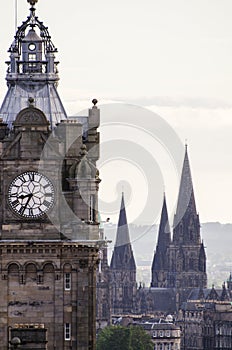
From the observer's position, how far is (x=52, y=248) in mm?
62125

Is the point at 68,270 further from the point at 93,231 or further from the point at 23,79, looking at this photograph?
the point at 23,79

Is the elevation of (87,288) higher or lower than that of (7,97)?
lower

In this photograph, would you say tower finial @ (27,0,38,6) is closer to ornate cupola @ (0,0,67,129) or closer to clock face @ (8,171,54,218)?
ornate cupola @ (0,0,67,129)

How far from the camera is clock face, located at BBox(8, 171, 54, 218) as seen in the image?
62.0 meters

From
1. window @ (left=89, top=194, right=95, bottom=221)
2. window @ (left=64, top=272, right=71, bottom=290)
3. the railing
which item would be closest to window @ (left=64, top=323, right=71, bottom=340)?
window @ (left=64, top=272, right=71, bottom=290)

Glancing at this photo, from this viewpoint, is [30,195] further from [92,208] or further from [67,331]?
[67,331]

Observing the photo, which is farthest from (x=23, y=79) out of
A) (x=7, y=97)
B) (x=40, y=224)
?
(x=40, y=224)

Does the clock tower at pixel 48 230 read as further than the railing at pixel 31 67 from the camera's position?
No

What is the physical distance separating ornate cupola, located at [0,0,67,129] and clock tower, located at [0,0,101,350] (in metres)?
1.03

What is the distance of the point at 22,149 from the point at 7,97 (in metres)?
2.32

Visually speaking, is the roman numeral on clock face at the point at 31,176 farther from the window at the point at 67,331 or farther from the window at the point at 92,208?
the window at the point at 67,331

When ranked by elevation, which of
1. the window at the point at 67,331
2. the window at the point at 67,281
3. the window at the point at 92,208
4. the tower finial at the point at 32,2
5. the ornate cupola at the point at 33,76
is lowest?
the window at the point at 67,331

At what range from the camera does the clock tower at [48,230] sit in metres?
62.0

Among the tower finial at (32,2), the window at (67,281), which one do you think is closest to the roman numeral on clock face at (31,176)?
the window at (67,281)
